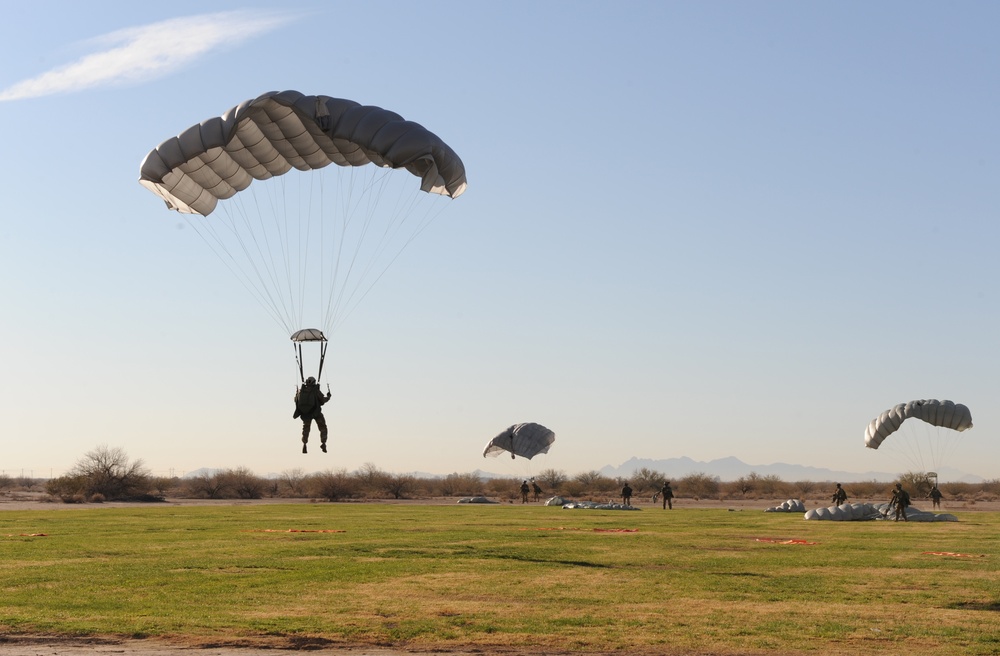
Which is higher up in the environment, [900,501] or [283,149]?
[283,149]

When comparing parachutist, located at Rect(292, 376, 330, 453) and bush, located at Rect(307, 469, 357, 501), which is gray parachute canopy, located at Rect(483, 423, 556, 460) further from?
parachutist, located at Rect(292, 376, 330, 453)

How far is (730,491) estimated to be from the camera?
4035 inches

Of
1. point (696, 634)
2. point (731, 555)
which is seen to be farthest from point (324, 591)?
point (731, 555)

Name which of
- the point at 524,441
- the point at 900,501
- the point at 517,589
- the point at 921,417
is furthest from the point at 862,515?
the point at 524,441

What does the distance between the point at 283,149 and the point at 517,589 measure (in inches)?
475

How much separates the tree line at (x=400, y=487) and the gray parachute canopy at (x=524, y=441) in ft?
25.4

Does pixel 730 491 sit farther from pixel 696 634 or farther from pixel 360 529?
pixel 696 634

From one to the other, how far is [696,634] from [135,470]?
2795 inches

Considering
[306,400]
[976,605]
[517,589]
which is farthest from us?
[306,400]

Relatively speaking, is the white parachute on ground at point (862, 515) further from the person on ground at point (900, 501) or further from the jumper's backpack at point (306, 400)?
the jumper's backpack at point (306, 400)

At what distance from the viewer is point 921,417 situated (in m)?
46.3

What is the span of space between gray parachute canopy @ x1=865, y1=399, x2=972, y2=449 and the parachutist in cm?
3037

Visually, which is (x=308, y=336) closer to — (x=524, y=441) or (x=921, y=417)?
(x=921, y=417)

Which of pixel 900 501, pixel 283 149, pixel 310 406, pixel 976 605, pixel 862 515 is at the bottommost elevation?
pixel 976 605
